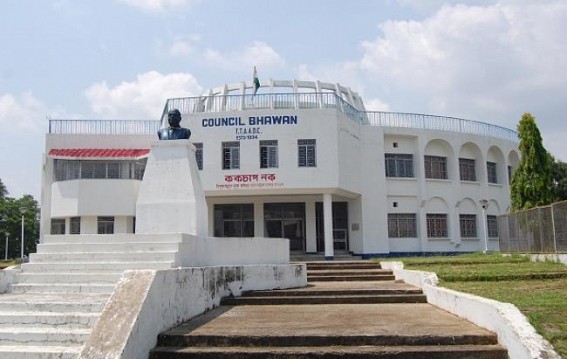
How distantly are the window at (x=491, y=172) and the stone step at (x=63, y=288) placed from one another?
2675cm

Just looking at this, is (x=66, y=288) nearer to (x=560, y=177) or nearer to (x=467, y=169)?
(x=467, y=169)

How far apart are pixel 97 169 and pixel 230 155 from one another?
22.4 ft

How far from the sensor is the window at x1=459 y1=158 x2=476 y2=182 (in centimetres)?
2964

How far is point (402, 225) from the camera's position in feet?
91.6

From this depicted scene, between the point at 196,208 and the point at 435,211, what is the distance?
20.5m

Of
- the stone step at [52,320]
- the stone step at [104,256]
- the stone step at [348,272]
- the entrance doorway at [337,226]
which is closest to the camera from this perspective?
the stone step at [52,320]

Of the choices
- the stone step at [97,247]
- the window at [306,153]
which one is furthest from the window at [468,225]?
the stone step at [97,247]

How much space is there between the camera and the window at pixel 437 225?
1117 inches

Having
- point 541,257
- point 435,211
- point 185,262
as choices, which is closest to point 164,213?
point 185,262

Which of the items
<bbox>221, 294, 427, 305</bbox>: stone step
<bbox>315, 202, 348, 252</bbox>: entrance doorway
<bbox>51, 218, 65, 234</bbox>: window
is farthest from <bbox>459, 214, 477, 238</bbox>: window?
<bbox>221, 294, 427, 305</bbox>: stone step

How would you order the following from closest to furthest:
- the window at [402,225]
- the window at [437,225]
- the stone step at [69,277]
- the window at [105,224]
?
the stone step at [69,277] → the window at [105,224] → the window at [402,225] → the window at [437,225]

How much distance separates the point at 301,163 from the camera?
2367 cm

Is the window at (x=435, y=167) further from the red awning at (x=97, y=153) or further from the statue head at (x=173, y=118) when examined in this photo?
the statue head at (x=173, y=118)

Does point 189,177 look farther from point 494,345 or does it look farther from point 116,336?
point 494,345
